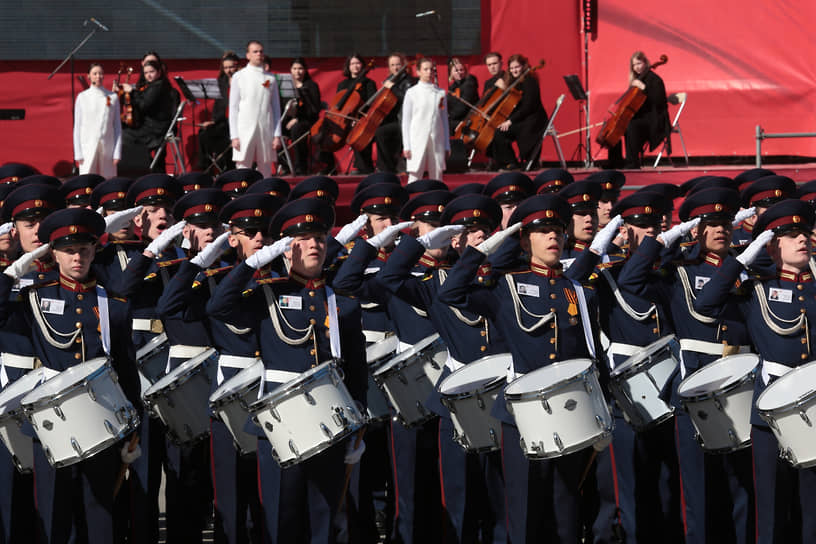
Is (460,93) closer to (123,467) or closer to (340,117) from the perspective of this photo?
(340,117)

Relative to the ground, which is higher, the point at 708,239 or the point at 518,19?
the point at 518,19

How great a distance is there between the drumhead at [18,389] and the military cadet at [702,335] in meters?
2.89

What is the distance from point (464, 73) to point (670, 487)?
839 centimetres

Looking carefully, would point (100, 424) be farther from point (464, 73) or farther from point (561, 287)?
point (464, 73)

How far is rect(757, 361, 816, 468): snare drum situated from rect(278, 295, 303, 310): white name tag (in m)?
2.02

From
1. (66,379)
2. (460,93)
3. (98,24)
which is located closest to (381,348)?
(66,379)

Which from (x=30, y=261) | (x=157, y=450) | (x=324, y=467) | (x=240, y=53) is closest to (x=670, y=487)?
(x=324, y=467)

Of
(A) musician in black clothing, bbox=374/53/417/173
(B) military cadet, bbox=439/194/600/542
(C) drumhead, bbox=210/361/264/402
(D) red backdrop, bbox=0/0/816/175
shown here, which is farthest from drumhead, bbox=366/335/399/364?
(D) red backdrop, bbox=0/0/816/175

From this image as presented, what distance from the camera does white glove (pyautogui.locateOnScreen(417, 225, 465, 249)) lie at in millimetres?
6305

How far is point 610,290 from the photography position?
6.80 meters

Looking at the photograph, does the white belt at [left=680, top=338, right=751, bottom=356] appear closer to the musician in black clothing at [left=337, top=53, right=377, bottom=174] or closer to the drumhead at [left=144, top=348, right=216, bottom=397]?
the drumhead at [left=144, top=348, right=216, bottom=397]

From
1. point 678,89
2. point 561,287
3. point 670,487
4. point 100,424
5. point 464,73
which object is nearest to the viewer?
point 100,424

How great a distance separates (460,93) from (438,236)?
8.14 meters

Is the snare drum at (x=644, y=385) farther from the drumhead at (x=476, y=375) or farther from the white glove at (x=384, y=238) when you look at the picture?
the white glove at (x=384, y=238)
